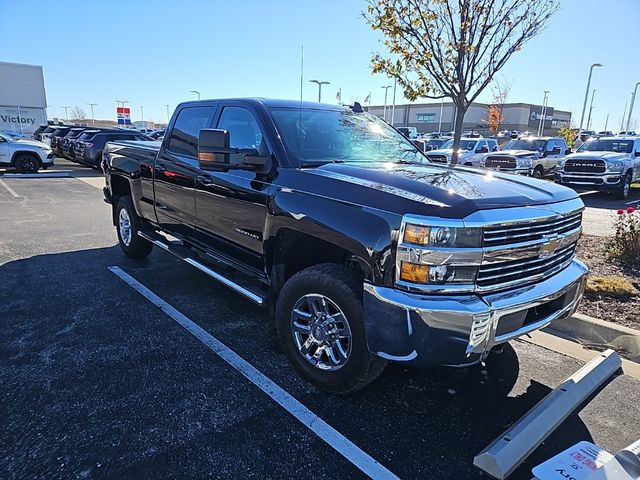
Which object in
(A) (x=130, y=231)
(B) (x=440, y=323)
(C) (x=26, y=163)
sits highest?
(B) (x=440, y=323)

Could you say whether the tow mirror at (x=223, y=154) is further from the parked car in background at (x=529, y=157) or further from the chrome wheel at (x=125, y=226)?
the parked car in background at (x=529, y=157)

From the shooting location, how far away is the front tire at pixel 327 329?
274 cm

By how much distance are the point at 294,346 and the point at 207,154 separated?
64.6 inches

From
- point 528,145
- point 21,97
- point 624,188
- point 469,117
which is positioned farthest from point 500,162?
point 469,117

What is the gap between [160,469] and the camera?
228 centimetres

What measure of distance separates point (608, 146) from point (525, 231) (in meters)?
15.3

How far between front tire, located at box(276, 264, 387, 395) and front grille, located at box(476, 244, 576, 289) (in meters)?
0.76

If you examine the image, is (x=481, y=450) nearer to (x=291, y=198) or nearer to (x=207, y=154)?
(x=291, y=198)

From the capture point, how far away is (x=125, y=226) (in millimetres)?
6160

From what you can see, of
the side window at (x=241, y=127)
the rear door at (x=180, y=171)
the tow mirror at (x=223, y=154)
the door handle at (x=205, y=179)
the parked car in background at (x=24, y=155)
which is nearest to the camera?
the tow mirror at (x=223, y=154)

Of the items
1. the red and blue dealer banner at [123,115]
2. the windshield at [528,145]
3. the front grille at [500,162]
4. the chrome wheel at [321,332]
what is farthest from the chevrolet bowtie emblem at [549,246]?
the red and blue dealer banner at [123,115]

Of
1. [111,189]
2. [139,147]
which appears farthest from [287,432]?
[111,189]

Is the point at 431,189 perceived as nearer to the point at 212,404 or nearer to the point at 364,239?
the point at 364,239

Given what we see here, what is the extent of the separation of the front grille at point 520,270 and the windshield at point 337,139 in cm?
151
